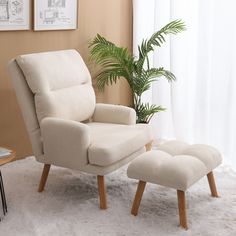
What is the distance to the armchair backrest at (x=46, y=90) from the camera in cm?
286

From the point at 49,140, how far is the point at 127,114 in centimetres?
66

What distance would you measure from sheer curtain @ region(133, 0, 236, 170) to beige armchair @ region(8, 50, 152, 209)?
2.90 ft

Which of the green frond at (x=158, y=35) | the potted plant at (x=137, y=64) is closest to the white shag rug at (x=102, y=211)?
the potted plant at (x=137, y=64)

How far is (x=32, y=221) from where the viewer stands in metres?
2.53

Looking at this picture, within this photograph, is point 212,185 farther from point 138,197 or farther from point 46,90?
point 46,90

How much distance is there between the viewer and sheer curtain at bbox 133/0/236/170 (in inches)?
141

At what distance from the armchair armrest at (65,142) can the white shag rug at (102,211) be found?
27cm

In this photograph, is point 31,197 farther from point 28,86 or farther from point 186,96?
point 186,96

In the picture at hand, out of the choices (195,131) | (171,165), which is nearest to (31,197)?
(171,165)

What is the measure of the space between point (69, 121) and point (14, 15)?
1.05 metres

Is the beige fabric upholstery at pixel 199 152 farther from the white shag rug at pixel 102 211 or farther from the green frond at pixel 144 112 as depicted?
the green frond at pixel 144 112

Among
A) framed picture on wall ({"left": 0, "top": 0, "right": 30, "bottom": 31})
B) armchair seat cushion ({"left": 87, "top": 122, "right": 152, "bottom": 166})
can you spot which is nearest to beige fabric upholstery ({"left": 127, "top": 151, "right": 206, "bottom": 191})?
armchair seat cushion ({"left": 87, "top": 122, "right": 152, "bottom": 166})

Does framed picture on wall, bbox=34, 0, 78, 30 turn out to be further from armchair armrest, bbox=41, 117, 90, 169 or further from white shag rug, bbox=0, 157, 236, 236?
white shag rug, bbox=0, 157, 236, 236

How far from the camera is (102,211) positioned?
2.67 meters
